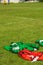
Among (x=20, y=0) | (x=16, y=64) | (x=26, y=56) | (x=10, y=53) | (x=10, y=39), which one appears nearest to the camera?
(x=16, y=64)

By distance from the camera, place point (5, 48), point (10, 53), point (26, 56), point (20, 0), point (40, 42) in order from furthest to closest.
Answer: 1. point (20, 0)
2. point (40, 42)
3. point (5, 48)
4. point (10, 53)
5. point (26, 56)

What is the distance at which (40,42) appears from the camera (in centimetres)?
973

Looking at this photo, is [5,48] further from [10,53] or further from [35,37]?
[35,37]

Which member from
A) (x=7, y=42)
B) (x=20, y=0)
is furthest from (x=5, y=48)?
(x=20, y=0)

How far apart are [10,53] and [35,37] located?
3364 millimetres

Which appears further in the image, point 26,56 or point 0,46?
point 0,46

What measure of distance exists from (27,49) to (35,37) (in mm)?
3010

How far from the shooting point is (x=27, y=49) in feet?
28.2

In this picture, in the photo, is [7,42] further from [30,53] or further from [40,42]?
[30,53]

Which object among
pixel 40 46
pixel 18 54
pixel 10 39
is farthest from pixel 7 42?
pixel 18 54

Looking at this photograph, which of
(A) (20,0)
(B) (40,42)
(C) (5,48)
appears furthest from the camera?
(A) (20,0)

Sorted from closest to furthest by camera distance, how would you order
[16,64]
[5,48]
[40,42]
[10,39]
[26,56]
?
[16,64] < [26,56] < [5,48] < [40,42] < [10,39]

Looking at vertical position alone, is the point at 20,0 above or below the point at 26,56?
below

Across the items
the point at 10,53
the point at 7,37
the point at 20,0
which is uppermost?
the point at 10,53
